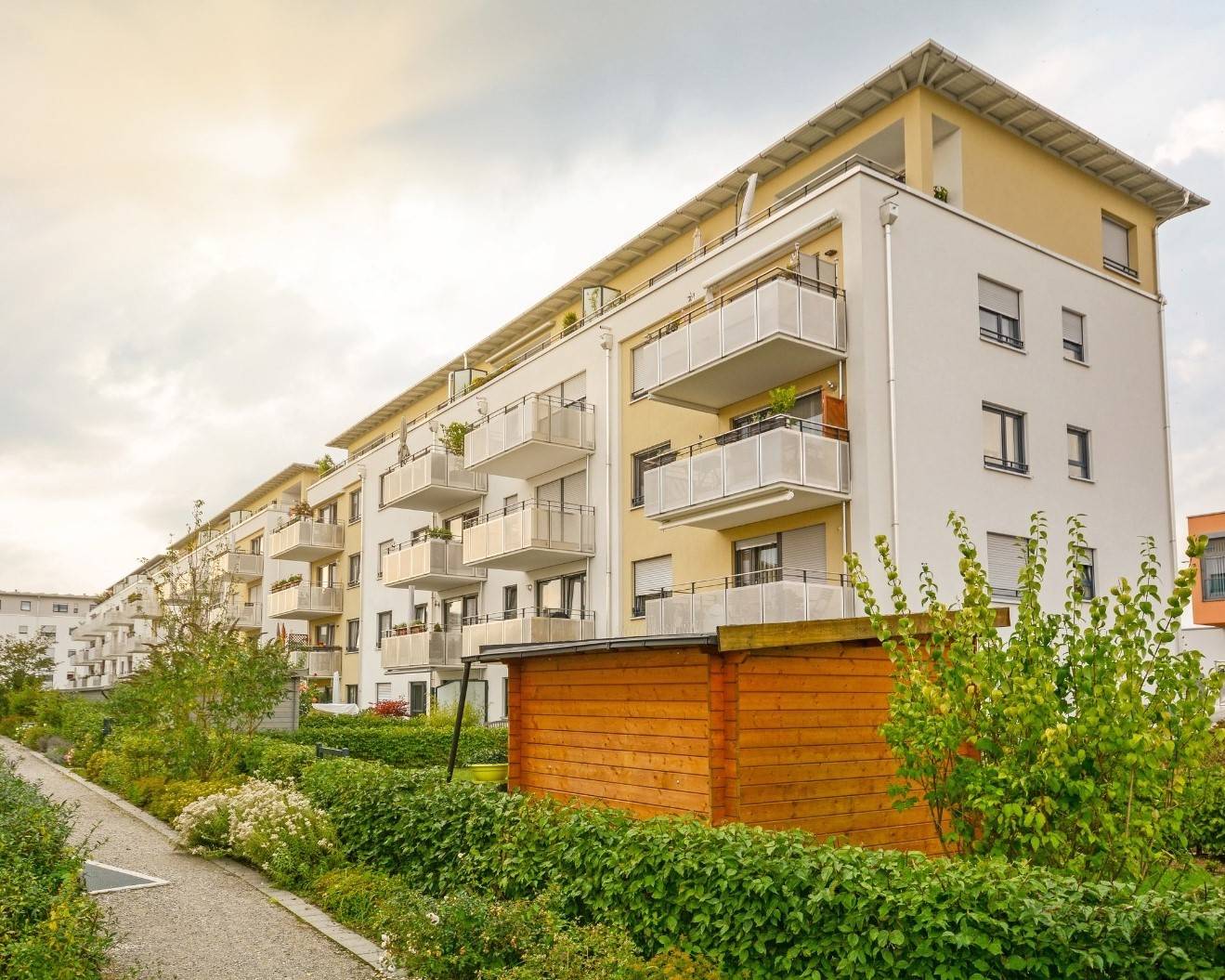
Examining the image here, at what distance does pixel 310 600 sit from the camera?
46688 mm

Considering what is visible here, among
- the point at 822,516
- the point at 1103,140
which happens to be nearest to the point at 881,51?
the point at 1103,140

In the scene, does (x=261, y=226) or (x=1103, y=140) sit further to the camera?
(x=1103, y=140)

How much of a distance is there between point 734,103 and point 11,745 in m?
29.2

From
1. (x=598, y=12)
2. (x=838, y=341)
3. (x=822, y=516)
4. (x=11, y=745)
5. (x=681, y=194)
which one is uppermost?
(x=681, y=194)

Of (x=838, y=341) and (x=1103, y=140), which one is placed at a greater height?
(x=1103, y=140)

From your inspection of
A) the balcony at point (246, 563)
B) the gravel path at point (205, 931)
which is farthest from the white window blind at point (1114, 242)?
the balcony at point (246, 563)

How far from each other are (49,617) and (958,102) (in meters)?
127

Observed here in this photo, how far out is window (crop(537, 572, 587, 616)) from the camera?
29070mm

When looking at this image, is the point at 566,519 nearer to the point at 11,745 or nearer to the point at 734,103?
the point at 734,103

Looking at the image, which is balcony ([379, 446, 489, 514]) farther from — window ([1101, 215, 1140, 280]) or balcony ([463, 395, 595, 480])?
window ([1101, 215, 1140, 280])

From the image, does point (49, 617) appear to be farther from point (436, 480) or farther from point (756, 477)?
point (756, 477)

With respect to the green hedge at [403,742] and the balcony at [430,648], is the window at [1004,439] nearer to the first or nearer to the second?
the green hedge at [403,742]

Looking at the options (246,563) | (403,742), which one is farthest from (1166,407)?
(246,563)

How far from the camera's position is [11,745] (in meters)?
33.1
